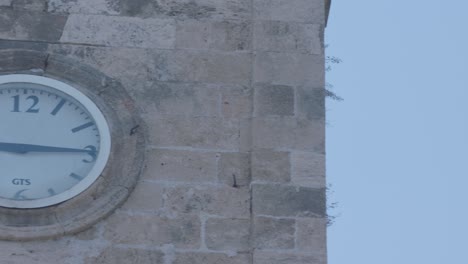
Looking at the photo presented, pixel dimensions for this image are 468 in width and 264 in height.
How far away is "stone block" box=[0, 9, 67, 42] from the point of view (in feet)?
27.7

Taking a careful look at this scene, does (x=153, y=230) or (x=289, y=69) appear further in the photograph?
(x=289, y=69)

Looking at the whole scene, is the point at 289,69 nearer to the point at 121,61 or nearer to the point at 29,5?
the point at 121,61

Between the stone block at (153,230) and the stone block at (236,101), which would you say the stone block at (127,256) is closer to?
the stone block at (153,230)

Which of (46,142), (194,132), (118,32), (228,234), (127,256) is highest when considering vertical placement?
(118,32)

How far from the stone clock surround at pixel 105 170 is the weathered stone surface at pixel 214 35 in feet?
1.61

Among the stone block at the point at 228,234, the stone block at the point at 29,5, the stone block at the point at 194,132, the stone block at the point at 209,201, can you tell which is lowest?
the stone block at the point at 228,234

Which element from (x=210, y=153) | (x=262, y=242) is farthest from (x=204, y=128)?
(x=262, y=242)

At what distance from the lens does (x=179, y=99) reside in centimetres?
839

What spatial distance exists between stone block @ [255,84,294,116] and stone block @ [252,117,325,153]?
0.04 meters

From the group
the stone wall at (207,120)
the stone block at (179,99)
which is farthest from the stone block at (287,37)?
the stone block at (179,99)

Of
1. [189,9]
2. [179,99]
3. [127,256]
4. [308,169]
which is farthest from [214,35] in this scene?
[127,256]

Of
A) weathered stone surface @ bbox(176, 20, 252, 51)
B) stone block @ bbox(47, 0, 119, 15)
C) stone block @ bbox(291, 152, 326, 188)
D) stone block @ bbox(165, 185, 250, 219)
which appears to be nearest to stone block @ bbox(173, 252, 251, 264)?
stone block @ bbox(165, 185, 250, 219)

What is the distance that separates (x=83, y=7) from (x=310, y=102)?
4.37ft

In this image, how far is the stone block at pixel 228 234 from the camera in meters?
7.97
